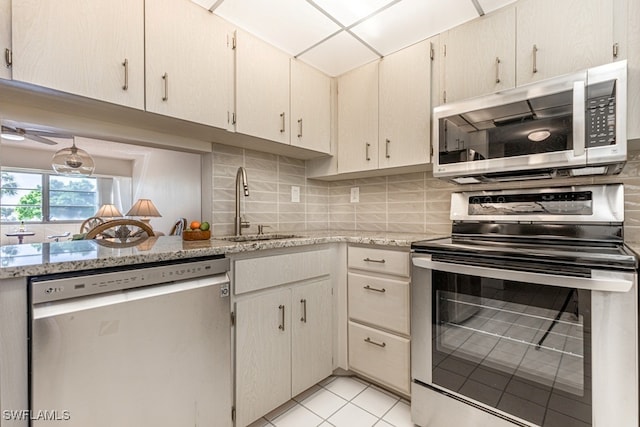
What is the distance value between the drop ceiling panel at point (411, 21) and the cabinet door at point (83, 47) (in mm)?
1202

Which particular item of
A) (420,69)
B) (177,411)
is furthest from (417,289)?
(420,69)

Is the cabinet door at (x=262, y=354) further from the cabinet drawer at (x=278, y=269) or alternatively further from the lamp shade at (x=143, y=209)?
the lamp shade at (x=143, y=209)

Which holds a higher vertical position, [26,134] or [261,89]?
[261,89]

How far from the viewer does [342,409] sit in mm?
1581

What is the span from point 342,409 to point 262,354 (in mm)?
590

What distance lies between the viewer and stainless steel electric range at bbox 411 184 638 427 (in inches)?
38.1

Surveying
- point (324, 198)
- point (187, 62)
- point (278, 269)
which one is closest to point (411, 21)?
point (187, 62)

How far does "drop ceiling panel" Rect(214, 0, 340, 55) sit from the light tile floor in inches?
87.6

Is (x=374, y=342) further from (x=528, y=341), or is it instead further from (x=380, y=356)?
(x=528, y=341)

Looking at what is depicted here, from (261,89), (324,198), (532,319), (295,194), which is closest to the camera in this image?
(532,319)

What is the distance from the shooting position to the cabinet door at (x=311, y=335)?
5.24 feet

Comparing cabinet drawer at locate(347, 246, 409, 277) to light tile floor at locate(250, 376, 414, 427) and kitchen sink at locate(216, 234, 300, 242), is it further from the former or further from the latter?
light tile floor at locate(250, 376, 414, 427)

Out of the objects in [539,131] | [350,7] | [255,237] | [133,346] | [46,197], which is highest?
[350,7]

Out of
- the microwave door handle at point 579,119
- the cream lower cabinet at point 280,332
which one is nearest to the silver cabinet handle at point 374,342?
the cream lower cabinet at point 280,332
